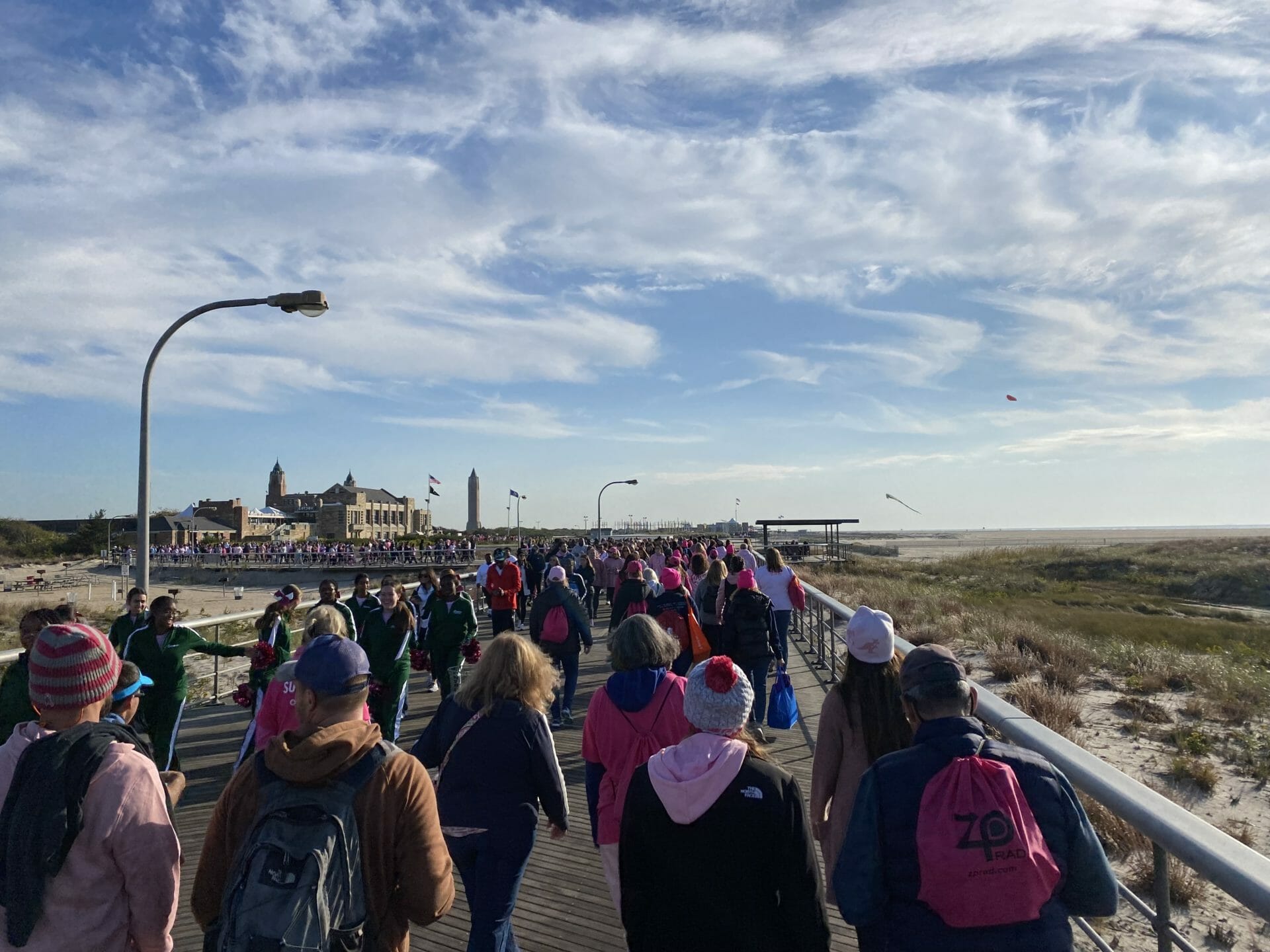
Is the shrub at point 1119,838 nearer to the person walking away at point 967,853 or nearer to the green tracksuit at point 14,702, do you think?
the person walking away at point 967,853

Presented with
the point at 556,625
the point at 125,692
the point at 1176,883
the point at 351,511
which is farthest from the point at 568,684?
the point at 351,511

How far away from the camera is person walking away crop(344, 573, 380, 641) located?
289 inches

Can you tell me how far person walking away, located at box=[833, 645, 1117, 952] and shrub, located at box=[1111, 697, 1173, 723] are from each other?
8.76 meters

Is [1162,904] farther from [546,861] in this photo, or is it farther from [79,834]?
[546,861]

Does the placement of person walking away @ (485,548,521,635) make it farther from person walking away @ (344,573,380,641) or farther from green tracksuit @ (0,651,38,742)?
green tracksuit @ (0,651,38,742)

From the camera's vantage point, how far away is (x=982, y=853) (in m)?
2.08

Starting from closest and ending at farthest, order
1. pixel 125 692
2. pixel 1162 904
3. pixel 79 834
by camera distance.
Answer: pixel 79 834 → pixel 1162 904 → pixel 125 692

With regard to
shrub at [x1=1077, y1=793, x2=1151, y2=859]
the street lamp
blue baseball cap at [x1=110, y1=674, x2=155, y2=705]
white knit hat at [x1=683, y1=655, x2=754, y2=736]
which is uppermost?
the street lamp

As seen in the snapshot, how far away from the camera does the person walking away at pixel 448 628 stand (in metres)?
8.29

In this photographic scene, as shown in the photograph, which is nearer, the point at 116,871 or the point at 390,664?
the point at 116,871

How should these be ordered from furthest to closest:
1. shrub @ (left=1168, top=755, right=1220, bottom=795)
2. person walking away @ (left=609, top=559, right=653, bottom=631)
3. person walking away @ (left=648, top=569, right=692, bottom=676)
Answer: person walking away @ (left=609, top=559, right=653, bottom=631) < person walking away @ (left=648, top=569, right=692, bottom=676) < shrub @ (left=1168, top=755, right=1220, bottom=795)

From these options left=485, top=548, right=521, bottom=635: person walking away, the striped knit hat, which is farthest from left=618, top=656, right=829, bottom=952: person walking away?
left=485, top=548, right=521, bottom=635: person walking away

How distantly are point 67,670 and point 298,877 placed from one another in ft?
3.11

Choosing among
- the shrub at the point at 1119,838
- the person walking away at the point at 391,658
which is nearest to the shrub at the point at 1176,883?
the shrub at the point at 1119,838
